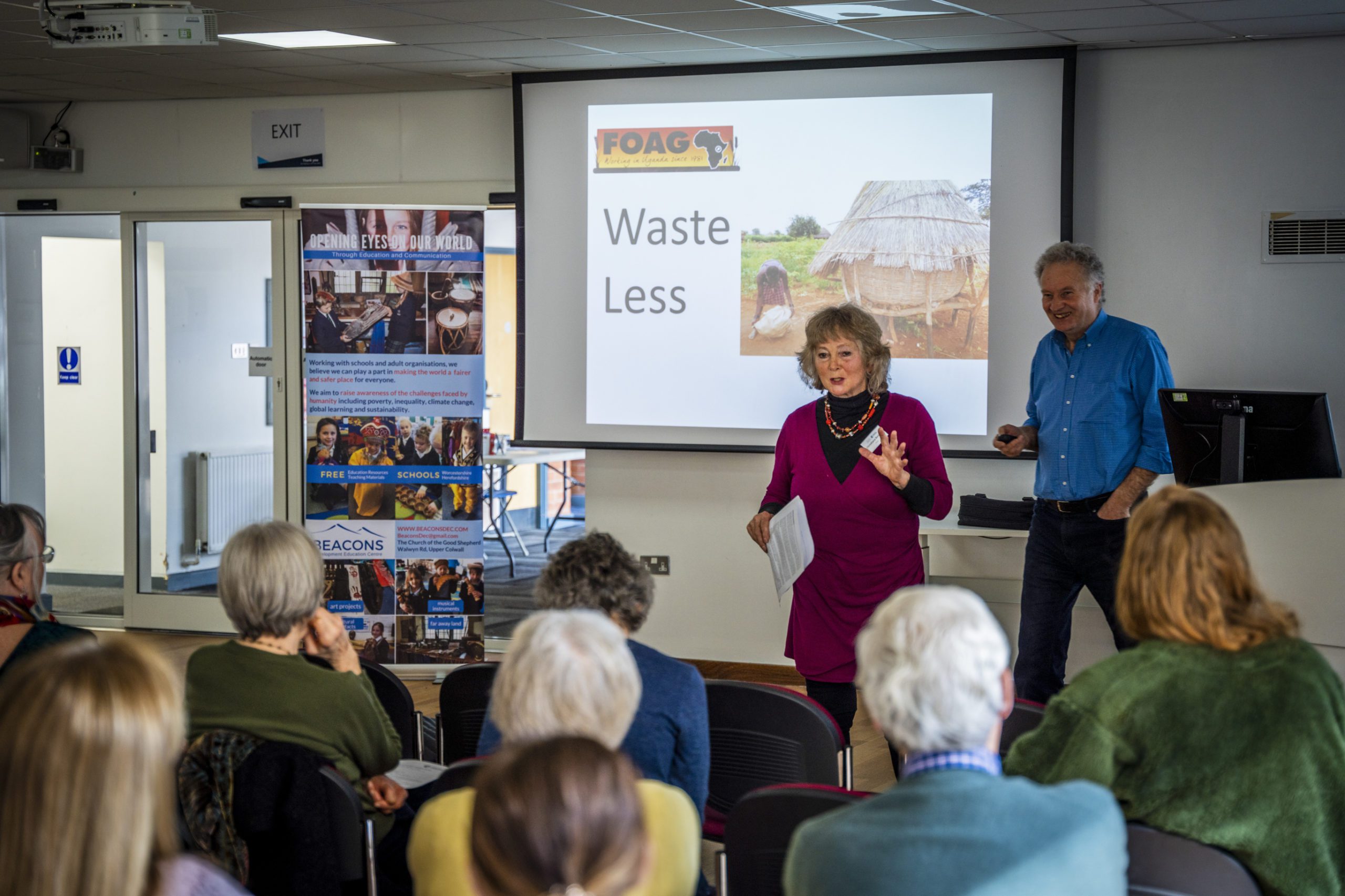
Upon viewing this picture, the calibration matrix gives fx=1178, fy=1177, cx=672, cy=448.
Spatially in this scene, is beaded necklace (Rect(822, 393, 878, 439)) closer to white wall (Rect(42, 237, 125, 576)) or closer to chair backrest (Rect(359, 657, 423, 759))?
chair backrest (Rect(359, 657, 423, 759))

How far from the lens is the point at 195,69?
5492 millimetres

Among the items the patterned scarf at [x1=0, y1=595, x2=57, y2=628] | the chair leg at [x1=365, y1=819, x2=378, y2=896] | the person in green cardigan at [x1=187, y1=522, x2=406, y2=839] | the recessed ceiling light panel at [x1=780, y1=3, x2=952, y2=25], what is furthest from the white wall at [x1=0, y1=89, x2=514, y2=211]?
the chair leg at [x1=365, y1=819, x2=378, y2=896]

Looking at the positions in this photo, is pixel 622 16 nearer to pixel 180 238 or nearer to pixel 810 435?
pixel 810 435

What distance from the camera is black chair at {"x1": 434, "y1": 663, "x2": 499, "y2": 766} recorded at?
8.79 feet

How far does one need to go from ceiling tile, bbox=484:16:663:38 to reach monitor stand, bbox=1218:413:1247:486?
2.59 metres

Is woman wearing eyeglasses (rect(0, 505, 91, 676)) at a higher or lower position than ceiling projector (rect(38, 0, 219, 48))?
lower

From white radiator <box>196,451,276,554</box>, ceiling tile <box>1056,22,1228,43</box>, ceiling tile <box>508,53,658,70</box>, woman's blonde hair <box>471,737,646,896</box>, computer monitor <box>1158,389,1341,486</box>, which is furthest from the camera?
white radiator <box>196,451,276,554</box>

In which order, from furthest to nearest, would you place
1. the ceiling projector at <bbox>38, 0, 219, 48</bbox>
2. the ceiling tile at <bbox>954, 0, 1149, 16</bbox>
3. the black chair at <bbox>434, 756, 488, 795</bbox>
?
the ceiling tile at <bbox>954, 0, 1149, 16</bbox>
the ceiling projector at <bbox>38, 0, 219, 48</bbox>
the black chair at <bbox>434, 756, 488, 795</bbox>

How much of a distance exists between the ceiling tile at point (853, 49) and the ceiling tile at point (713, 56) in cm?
10

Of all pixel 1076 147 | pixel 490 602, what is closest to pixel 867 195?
pixel 1076 147

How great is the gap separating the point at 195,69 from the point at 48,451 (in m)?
2.91

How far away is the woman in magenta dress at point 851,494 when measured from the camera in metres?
3.20

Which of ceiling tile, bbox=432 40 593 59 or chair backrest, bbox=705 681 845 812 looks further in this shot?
ceiling tile, bbox=432 40 593 59

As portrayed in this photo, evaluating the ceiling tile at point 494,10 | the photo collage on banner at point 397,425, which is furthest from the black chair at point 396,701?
the photo collage on banner at point 397,425
